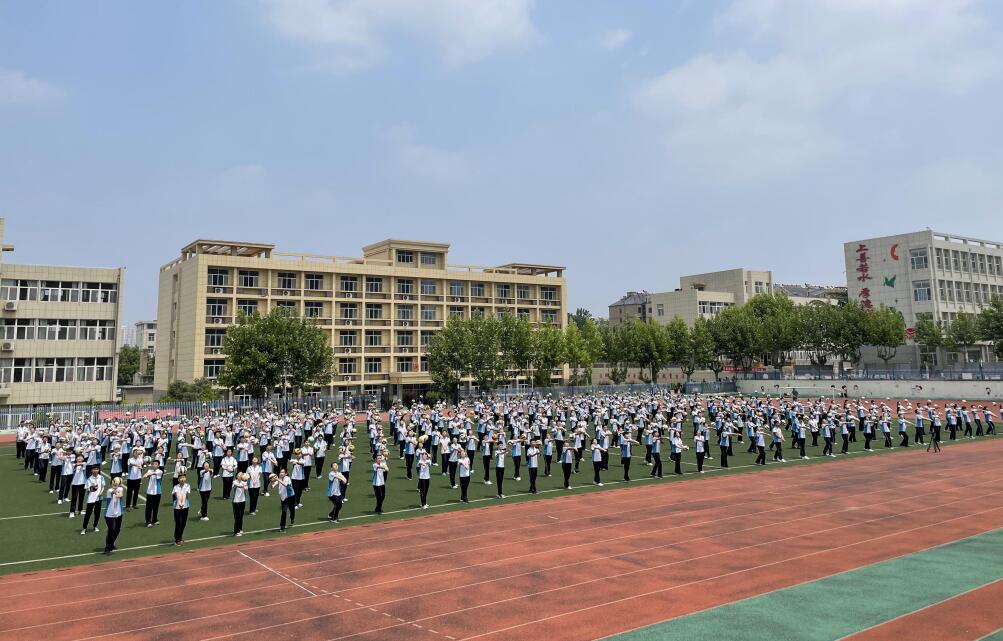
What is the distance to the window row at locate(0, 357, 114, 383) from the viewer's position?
41.1 metres

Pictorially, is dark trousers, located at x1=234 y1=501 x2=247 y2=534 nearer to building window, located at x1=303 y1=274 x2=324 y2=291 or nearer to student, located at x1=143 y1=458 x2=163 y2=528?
student, located at x1=143 y1=458 x2=163 y2=528

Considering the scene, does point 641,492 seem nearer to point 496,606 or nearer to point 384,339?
point 496,606

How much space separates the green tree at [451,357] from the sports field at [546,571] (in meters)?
32.2

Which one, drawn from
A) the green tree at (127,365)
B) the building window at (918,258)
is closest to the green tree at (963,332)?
the building window at (918,258)

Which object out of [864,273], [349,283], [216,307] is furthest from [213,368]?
[864,273]

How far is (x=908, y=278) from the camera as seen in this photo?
6762cm

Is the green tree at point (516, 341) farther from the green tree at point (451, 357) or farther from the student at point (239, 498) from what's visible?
the student at point (239, 498)

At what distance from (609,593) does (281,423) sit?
15.6 m

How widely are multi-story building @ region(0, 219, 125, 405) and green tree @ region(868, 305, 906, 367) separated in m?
63.9

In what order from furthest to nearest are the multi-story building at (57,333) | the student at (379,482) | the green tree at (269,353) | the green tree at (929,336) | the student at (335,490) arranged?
the green tree at (929,336)
the multi-story building at (57,333)
the green tree at (269,353)
the student at (379,482)
the student at (335,490)

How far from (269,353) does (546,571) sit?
107 ft

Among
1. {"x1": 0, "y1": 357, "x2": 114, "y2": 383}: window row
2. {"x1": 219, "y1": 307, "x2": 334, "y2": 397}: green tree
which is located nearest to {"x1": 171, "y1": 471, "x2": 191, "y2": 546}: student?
{"x1": 219, "y1": 307, "x2": 334, "y2": 397}: green tree

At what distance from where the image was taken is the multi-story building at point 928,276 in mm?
66000

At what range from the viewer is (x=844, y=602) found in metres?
9.05
